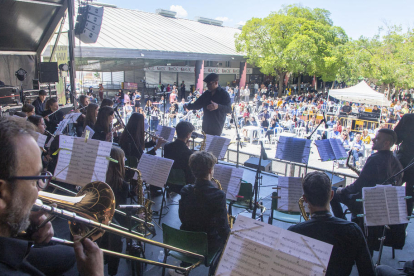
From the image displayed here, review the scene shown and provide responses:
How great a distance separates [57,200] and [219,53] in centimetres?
2608

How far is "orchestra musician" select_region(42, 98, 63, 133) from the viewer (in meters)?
Answer: 6.27

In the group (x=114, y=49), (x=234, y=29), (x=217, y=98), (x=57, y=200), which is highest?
(x=234, y=29)

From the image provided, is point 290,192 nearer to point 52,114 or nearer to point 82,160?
point 82,160

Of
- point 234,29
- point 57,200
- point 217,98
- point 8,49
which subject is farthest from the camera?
point 234,29

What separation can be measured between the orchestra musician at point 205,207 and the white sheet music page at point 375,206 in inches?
53.4

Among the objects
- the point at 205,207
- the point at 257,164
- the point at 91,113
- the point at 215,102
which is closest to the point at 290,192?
the point at 205,207

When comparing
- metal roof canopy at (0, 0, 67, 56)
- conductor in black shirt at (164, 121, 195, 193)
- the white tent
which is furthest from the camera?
the white tent

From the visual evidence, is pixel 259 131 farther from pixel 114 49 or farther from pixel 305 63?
pixel 305 63

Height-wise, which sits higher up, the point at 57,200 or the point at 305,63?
the point at 305,63

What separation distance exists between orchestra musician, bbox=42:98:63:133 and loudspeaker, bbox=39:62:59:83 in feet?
18.4

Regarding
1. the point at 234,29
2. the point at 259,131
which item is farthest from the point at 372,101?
the point at 234,29

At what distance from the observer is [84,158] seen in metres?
2.88

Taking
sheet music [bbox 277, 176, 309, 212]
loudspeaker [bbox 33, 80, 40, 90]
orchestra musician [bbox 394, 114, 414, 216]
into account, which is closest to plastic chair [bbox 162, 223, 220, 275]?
sheet music [bbox 277, 176, 309, 212]

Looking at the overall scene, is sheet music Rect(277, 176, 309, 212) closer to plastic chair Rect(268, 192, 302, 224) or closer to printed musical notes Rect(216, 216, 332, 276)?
plastic chair Rect(268, 192, 302, 224)
